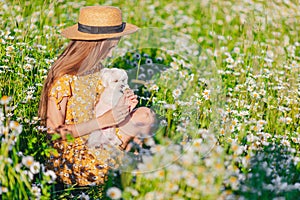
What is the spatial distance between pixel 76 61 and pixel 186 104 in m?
0.91

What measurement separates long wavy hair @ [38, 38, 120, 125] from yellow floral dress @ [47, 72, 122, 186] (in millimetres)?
41

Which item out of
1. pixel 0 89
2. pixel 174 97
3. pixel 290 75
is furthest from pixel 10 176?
pixel 290 75

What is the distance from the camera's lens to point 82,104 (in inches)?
120

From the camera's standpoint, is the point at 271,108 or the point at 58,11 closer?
the point at 271,108

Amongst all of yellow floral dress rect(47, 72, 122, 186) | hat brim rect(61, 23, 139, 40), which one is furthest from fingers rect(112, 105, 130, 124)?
hat brim rect(61, 23, 139, 40)

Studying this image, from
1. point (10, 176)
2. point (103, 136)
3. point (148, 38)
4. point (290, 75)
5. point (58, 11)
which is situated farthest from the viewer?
point (58, 11)

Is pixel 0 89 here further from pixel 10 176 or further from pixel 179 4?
pixel 179 4

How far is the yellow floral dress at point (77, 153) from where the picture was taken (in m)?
2.93

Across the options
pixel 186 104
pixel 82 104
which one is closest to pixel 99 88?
pixel 82 104

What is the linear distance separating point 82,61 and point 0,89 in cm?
66

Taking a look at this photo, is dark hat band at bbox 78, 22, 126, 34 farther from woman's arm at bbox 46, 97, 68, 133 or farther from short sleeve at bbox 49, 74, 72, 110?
woman's arm at bbox 46, 97, 68, 133

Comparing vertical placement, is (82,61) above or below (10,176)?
above

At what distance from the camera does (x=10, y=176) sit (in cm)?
234

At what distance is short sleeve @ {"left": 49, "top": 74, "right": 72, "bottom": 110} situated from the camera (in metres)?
2.93
